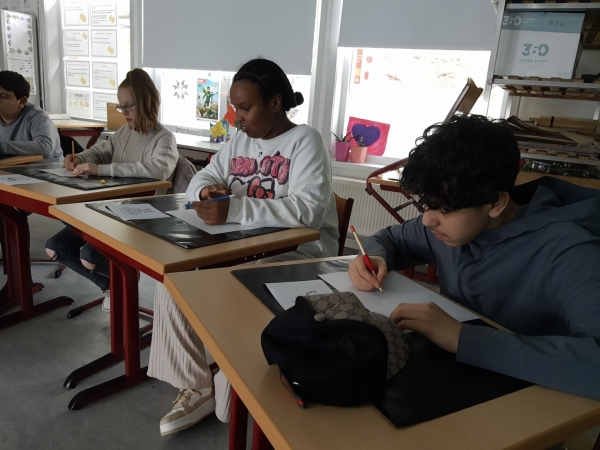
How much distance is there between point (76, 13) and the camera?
4539mm

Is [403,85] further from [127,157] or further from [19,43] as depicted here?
[19,43]

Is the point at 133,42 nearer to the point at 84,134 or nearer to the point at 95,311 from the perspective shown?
the point at 84,134

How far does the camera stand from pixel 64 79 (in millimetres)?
4863

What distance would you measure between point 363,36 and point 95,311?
2.32 metres

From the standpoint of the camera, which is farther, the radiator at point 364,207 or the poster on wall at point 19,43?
the poster on wall at point 19,43

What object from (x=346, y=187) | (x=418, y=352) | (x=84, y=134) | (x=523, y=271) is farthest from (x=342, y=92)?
(x=418, y=352)

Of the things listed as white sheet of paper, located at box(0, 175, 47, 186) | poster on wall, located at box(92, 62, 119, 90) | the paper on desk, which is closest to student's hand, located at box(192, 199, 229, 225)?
white sheet of paper, located at box(0, 175, 47, 186)

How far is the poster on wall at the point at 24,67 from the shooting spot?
4621 millimetres

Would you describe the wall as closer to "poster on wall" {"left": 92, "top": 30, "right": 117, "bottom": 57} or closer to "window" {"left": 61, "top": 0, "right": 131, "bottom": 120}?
"window" {"left": 61, "top": 0, "right": 131, "bottom": 120}

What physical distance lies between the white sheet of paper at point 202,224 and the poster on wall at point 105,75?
3652 millimetres

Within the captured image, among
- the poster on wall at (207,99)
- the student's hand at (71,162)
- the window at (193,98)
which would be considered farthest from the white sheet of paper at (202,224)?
the poster on wall at (207,99)

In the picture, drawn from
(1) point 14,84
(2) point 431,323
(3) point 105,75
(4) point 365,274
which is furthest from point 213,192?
(3) point 105,75

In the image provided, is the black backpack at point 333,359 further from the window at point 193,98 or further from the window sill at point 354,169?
the window at point 193,98

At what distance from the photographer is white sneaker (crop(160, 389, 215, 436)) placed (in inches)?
54.6
